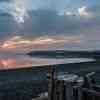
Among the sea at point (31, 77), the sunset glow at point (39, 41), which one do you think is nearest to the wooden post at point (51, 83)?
the sea at point (31, 77)

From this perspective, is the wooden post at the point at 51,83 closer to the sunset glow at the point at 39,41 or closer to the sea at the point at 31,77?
the sea at the point at 31,77

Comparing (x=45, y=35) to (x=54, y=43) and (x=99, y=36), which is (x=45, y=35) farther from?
(x=99, y=36)

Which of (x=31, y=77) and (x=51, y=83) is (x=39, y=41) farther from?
(x=51, y=83)

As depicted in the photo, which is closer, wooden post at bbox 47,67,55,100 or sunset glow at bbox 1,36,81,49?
wooden post at bbox 47,67,55,100

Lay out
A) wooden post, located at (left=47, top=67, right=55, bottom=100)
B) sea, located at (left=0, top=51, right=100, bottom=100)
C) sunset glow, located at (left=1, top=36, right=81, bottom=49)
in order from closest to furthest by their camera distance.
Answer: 1. wooden post, located at (left=47, top=67, right=55, bottom=100)
2. sea, located at (left=0, top=51, right=100, bottom=100)
3. sunset glow, located at (left=1, top=36, right=81, bottom=49)

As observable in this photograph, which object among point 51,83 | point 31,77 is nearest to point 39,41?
point 31,77

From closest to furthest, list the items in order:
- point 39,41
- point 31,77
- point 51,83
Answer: point 51,83
point 31,77
point 39,41

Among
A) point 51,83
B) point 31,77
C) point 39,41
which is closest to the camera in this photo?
point 51,83

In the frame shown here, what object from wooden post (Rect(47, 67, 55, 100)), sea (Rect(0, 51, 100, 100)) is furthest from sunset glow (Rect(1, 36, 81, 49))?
wooden post (Rect(47, 67, 55, 100))

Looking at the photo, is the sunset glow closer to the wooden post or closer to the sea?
the sea

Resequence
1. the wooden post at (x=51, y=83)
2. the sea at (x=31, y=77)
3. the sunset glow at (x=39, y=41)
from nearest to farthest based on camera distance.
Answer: the wooden post at (x=51, y=83) < the sea at (x=31, y=77) < the sunset glow at (x=39, y=41)

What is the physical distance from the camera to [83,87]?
3.17 meters

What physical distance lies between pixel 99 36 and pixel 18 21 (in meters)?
1.76

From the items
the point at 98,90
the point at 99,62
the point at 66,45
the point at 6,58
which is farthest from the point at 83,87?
the point at 66,45
